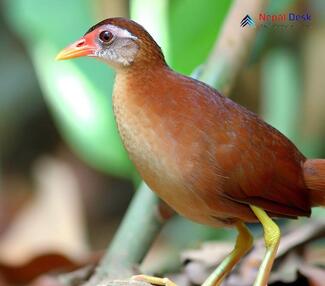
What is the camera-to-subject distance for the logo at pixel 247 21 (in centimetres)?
201

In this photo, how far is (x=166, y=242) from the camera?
353 cm

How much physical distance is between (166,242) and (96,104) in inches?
36.4

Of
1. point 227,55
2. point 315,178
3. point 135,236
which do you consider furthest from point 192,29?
point 315,178

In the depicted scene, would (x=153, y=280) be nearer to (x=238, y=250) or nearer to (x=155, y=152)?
(x=238, y=250)

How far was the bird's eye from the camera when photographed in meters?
1.72

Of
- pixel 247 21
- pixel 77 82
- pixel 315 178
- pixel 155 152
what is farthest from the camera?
pixel 77 82

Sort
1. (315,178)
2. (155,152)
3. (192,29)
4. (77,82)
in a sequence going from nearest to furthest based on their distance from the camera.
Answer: (155,152), (315,178), (192,29), (77,82)

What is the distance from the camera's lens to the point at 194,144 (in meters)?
1.69

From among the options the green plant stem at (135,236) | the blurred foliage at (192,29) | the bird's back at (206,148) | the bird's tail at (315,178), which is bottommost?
the green plant stem at (135,236)

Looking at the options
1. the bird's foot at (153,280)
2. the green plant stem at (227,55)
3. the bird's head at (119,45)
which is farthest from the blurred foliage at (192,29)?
the bird's foot at (153,280)

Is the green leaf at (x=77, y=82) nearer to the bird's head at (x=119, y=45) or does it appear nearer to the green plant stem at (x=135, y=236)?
the green plant stem at (x=135, y=236)

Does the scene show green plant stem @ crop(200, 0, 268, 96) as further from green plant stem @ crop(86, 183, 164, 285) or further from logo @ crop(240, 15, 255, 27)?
green plant stem @ crop(86, 183, 164, 285)

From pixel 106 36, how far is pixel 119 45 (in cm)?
3

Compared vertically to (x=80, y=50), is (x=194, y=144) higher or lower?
lower
